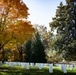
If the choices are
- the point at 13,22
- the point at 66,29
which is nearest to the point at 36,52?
the point at 66,29

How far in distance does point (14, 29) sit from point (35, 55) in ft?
77.6

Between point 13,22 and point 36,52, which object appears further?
point 36,52

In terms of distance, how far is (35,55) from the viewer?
49938 millimetres

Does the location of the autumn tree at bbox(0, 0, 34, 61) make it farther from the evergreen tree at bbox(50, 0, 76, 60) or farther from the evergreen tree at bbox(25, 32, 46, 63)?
the evergreen tree at bbox(25, 32, 46, 63)

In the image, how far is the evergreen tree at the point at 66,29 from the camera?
37.3 m

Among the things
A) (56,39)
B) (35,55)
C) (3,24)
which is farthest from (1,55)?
(3,24)

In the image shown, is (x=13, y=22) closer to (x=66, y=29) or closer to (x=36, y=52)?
(x=66, y=29)

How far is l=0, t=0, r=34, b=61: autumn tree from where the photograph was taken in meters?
27.0

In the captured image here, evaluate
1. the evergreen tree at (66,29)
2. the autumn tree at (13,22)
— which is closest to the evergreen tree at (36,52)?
the evergreen tree at (66,29)

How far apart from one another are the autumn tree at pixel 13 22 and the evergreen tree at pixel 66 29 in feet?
36.6

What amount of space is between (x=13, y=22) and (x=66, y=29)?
1355 cm

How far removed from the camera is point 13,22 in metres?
27.7

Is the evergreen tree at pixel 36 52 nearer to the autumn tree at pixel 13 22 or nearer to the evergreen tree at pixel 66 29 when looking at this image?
the evergreen tree at pixel 66 29

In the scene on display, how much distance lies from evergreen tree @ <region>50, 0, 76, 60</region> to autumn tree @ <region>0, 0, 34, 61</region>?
440 inches
